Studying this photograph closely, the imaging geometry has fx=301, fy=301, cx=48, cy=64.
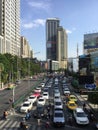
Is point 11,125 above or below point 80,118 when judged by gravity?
below

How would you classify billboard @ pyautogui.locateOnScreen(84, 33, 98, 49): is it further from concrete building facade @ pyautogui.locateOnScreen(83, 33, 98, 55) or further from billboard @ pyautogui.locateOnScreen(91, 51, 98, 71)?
billboard @ pyautogui.locateOnScreen(91, 51, 98, 71)

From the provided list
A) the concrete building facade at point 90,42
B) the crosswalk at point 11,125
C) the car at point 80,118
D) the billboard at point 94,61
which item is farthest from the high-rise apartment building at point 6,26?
the car at point 80,118

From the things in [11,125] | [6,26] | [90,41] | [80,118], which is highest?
[6,26]

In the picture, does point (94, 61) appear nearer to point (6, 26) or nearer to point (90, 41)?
point (90, 41)

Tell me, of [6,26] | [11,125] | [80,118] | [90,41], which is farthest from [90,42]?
[11,125]

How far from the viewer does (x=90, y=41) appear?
109625mm

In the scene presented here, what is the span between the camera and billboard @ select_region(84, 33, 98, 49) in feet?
353

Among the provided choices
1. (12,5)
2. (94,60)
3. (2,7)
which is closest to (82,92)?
(94,60)

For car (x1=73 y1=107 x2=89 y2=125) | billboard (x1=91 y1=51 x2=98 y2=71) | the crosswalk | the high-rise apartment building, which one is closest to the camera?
the crosswalk

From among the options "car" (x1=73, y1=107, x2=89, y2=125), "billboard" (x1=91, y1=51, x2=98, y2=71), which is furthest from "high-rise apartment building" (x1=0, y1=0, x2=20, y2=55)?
"car" (x1=73, y1=107, x2=89, y2=125)

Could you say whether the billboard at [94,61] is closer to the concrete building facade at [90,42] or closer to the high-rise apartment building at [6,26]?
the concrete building facade at [90,42]

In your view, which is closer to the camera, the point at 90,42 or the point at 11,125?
the point at 11,125

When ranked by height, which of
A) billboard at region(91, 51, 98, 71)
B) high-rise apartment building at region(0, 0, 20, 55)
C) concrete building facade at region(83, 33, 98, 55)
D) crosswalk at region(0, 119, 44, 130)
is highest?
high-rise apartment building at region(0, 0, 20, 55)

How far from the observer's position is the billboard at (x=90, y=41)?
10753 cm
